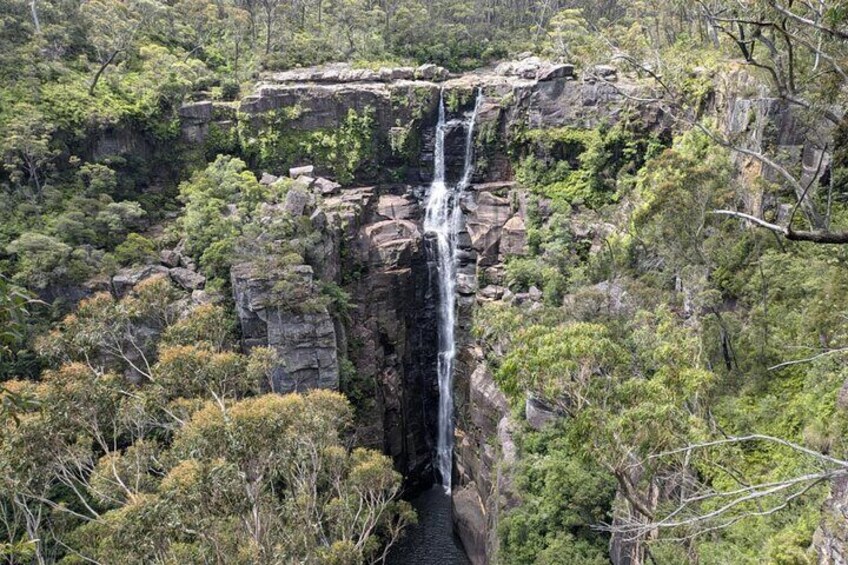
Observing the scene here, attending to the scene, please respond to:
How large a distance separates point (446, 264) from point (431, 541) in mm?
15232

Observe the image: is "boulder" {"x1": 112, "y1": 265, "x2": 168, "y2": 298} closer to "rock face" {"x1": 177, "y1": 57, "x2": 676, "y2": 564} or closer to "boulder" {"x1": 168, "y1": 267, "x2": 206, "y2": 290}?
"boulder" {"x1": 168, "y1": 267, "x2": 206, "y2": 290}

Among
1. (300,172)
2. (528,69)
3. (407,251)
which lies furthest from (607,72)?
(300,172)

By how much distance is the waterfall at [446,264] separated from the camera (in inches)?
1336

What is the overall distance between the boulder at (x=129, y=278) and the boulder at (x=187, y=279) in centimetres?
42

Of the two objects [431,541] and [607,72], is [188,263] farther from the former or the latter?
[607,72]

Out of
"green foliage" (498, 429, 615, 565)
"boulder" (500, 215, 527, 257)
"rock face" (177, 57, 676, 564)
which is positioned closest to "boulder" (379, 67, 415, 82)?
"rock face" (177, 57, 676, 564)

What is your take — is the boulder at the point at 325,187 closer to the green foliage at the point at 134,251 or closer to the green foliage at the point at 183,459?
the green foliage at the point at 134,251

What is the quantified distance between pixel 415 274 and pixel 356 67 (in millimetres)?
17856

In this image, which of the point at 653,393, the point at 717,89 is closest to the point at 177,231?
the point at 653,393

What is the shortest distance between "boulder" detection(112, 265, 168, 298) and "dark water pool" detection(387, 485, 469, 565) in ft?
54.7

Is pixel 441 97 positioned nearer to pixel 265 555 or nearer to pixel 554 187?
pixel 554 187

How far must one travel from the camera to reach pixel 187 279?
26.1 meters

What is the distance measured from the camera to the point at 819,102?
9.01 meters

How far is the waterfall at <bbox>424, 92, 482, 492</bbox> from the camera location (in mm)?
33938
